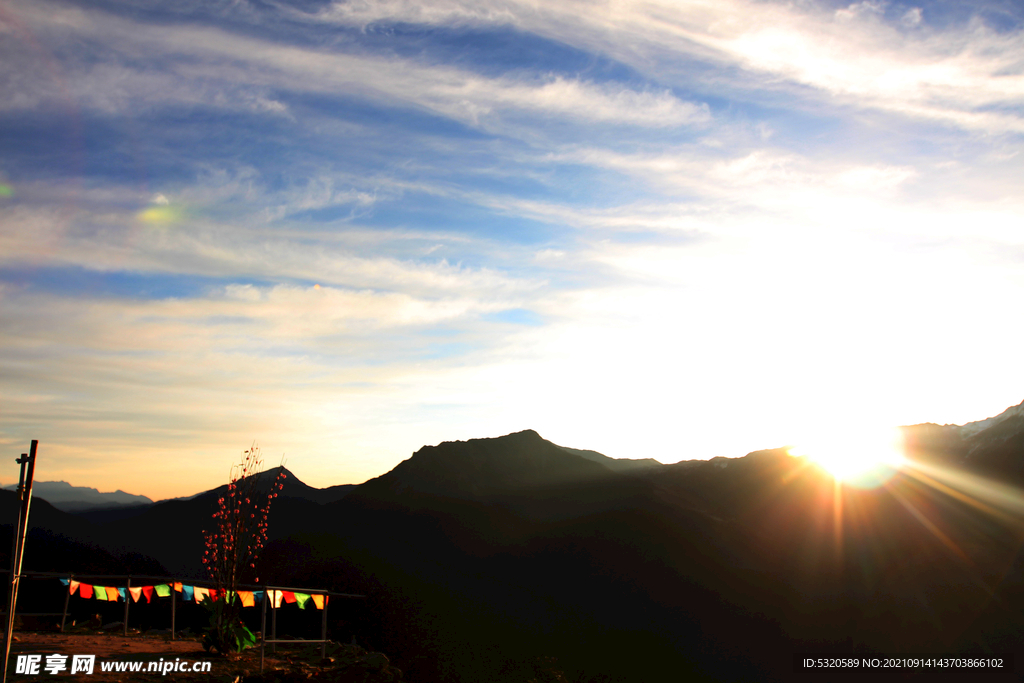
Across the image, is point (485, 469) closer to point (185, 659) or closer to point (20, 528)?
point (185, 659)

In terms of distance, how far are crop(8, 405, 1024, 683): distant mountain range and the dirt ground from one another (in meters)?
44.7

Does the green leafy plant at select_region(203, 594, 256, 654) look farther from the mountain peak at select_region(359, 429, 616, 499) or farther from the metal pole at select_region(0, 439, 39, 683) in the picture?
the mountain peak at select_region(359, 429, 616, 499)

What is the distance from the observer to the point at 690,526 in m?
87.6

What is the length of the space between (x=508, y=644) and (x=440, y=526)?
3812 cm

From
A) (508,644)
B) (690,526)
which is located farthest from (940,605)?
(508,644)

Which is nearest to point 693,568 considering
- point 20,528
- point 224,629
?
point 224,629

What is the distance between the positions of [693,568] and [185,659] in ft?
251

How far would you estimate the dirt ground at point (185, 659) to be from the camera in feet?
43.7

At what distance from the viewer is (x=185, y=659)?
48.4ft

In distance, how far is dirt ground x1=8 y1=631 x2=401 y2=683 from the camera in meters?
13.3

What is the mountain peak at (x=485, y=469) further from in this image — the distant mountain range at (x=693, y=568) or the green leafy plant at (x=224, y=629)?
the green leafy plant at (x=224, y=629)

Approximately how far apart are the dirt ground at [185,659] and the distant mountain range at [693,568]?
44.7 meters

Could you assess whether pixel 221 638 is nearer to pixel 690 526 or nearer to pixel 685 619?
pixel 685 619

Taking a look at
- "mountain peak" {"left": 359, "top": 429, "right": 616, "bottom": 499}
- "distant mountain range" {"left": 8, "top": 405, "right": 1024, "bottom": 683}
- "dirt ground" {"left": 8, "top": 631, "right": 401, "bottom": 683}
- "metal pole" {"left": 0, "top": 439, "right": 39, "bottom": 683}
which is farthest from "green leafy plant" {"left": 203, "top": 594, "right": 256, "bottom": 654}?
"mountain peak" {"left": 359, "top": 429, "right": 616, "bottom": 499}
